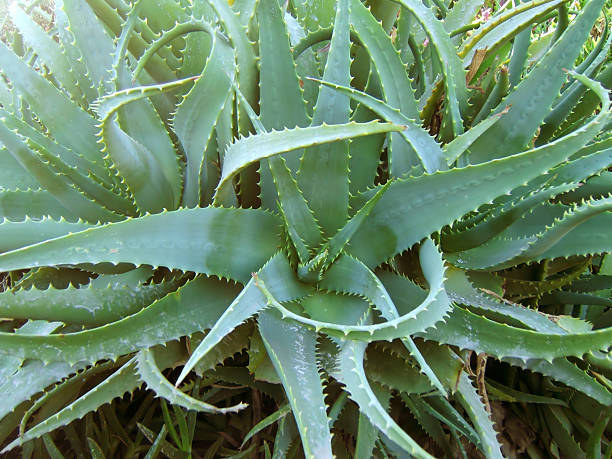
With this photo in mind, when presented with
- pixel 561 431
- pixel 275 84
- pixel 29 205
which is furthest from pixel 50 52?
pixel 561 431

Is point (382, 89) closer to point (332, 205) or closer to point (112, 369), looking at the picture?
point (332, 205)

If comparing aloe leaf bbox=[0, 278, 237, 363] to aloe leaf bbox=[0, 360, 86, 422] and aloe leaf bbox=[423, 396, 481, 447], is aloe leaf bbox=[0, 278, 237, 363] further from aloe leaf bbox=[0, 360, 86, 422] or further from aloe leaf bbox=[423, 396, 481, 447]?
aloe leaf bbox=[423, 396, 481, 447]

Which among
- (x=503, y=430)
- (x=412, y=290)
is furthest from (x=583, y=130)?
(x=503, y=430)

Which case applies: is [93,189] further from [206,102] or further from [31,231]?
[206,102]

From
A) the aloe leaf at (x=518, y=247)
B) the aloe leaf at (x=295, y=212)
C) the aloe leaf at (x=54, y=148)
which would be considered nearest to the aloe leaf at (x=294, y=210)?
the aloe leaf at (x=295, y=212)

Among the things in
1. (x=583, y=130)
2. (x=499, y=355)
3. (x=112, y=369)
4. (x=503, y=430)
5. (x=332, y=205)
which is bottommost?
(x=503, y=430)

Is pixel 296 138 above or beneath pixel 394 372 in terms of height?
Result: above
